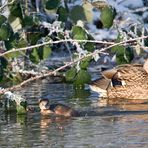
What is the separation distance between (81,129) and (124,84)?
3844 mm

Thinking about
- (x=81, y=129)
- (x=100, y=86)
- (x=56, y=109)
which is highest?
(x=100, y=86)

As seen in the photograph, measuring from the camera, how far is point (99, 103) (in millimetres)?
10430

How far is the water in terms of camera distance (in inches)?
296

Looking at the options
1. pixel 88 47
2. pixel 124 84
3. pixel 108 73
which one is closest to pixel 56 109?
pixel 88 47

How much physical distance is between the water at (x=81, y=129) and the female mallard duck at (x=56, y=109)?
0.09m

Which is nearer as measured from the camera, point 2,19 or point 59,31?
point 2,19

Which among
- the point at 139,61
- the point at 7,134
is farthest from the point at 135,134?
the point at 139,61

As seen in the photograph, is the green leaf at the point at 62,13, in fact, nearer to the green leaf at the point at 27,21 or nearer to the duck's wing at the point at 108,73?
the green leaf at the point at 27,21

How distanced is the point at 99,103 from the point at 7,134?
99.2 inches

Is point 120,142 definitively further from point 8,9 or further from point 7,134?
point 8,9

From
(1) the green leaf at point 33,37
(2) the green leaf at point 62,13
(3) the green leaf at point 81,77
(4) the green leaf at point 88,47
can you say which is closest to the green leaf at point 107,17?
(2) the green leaf at point 62,13

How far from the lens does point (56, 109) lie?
9.38 metres

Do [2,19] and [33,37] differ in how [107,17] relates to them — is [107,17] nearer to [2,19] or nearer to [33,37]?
[2,19]

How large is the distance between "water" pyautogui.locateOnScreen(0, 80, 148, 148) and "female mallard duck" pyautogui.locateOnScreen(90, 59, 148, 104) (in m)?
1.05
